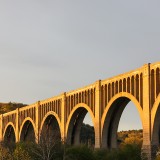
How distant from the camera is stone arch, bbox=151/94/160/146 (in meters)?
41.7

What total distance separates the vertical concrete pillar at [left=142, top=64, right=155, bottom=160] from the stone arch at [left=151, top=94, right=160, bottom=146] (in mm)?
435

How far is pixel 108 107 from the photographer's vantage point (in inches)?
2032

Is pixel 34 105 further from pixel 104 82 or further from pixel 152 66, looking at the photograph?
pixel 152 66

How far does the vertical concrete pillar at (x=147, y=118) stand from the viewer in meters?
42.8

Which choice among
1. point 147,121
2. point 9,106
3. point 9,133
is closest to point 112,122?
point 147,121

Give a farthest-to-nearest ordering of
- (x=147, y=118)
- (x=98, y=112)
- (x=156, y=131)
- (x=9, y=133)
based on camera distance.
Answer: (x=9, y=133) → (x=98, y=112) → (x=147, y=118) → (x=156, y=131)

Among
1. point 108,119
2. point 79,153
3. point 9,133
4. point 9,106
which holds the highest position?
point 9,106

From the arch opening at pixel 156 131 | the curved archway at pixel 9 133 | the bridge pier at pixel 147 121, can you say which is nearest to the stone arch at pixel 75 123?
the bridge pier at pixel 147 121

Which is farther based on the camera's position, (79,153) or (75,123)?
(75,123)

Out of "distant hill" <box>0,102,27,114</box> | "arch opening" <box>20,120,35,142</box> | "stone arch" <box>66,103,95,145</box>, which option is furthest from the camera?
"distant hill" <box>0,102,27,114</box>

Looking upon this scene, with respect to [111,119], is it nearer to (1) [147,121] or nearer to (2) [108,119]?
(2) [108,119]

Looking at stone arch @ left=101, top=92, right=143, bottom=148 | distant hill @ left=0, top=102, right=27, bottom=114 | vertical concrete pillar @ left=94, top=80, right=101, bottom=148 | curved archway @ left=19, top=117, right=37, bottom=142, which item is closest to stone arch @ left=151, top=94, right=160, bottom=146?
stone arch @ left=101, top=92, right=143, bottom=148

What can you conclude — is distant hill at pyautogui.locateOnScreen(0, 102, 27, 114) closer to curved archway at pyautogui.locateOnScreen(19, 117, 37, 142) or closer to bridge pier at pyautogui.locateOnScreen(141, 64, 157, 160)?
curved archway at pyautogui.locateOnScreen(19, 117, 37, 142)

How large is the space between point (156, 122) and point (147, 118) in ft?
3.35
